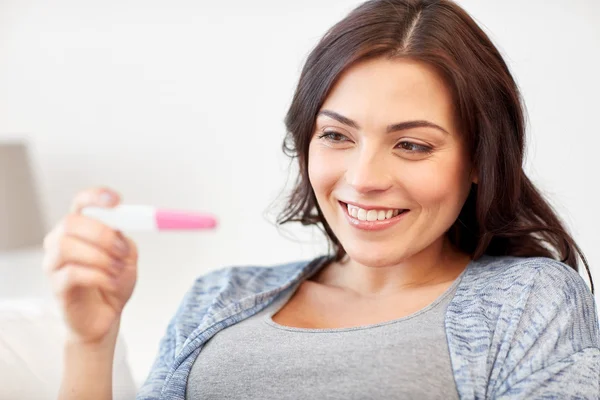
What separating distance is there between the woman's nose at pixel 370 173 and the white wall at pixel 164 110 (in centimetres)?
91

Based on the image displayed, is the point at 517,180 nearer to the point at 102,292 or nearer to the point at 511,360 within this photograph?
the point at 511,360

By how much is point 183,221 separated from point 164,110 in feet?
5.05

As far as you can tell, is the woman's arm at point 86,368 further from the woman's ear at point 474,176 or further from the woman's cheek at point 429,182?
the woman's ear at point 474,176

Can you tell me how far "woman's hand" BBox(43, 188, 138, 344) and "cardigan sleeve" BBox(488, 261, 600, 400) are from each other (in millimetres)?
577

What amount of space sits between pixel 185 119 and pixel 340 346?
1363mm

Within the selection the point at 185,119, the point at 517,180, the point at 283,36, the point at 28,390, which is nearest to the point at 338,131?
the point at 517,180

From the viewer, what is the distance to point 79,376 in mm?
1302

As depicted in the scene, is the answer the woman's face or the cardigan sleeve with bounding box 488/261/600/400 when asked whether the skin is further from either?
the cardigan sleeve with bounding box 488/261/600/400

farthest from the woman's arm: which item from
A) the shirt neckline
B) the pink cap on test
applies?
the pink cap on test

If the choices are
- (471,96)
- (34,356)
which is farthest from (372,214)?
(34,356)

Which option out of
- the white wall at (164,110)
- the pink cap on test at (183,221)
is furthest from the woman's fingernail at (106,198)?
the white wall at (164,110)

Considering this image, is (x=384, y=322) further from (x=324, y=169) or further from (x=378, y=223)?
(x=324, y=169)

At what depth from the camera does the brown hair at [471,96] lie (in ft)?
4.23

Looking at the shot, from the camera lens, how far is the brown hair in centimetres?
129
